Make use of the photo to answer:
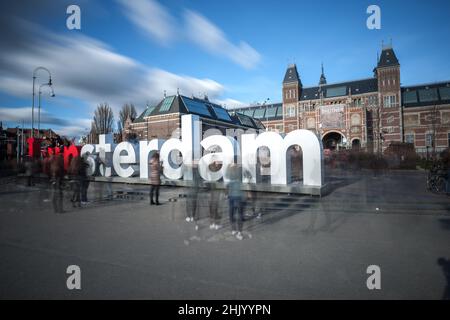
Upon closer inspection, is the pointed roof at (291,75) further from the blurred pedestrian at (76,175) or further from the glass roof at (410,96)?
the blurred pedestrian at (76,175)

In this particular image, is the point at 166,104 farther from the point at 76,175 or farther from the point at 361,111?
the point at 76,175

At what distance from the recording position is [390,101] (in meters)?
49.5

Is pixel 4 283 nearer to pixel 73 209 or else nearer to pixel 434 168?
pixel 73 209

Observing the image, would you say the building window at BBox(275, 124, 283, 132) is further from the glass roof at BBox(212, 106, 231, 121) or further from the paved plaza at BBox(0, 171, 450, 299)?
the paved plaza at BBox(0, 171, 450, 299)

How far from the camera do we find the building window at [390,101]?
49.2m

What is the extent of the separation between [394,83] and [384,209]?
169 feet

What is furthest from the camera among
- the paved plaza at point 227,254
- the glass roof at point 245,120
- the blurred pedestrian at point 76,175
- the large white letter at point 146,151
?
the glass roof at point 245,120

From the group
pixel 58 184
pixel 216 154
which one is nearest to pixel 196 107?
pixel 216 154

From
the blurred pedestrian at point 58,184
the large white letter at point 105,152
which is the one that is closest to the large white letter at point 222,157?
the blurred pedestrian at point 58,184

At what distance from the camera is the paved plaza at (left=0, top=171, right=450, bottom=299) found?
3.26 meters

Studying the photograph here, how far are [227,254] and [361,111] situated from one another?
50480 mm

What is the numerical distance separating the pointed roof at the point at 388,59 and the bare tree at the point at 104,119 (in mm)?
50957

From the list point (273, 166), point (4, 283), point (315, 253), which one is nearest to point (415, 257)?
point (315, 253)

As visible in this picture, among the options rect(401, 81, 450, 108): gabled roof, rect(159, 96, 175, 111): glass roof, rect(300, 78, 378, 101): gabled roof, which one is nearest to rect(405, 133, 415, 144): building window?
rect(401, 81, 450, 108): gabled roof
